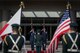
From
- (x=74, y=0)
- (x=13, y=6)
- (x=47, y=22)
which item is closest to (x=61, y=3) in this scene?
(x=74, y=0)

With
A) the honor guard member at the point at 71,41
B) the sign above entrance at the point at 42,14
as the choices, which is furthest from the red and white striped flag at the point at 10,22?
the sign above entrance at the point at 42,14

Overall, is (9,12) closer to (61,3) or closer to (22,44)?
(61,3)

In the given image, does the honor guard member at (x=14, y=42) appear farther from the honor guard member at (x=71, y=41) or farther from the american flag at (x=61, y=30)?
the american flag at (x=61, y=30)

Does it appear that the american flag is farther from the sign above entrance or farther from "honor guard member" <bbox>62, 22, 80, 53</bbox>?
the sign above entrance

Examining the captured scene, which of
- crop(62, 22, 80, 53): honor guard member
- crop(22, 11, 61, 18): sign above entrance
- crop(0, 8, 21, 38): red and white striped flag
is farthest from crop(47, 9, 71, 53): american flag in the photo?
crop(22, 11, 61, 18): sign above entrance

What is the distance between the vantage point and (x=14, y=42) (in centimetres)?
692

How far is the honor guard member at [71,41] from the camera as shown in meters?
6.91

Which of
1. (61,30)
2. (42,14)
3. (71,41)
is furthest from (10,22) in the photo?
(42,14)

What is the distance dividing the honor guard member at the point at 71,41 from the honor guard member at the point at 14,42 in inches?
35.2

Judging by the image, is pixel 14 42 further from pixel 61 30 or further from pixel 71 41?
pixel 61 30

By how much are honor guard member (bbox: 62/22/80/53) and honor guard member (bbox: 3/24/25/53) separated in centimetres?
90

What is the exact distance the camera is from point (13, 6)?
3153 cm

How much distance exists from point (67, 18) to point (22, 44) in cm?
198

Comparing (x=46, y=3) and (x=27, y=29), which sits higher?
(x=46, y=3)
